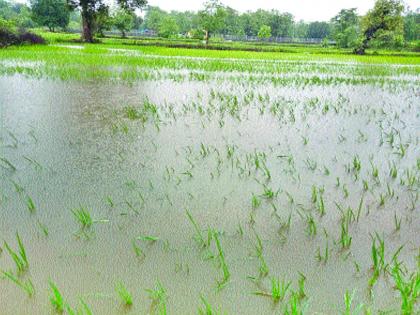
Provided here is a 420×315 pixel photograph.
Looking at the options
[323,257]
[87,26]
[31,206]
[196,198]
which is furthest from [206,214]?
[87,26]

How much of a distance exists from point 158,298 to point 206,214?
0.84 m

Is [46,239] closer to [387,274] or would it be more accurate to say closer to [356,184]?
[387,274]

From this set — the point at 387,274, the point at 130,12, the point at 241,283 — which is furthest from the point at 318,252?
the point at 130,12

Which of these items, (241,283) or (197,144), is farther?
(197,144)

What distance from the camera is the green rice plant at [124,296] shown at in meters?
1.42

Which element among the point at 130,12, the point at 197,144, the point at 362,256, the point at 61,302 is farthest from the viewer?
the point at 130,12

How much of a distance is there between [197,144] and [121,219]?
1.76m

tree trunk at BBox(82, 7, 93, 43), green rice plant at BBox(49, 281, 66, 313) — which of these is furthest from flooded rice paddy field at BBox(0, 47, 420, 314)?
tree trunk at BBox(82, 7, 93, 43)

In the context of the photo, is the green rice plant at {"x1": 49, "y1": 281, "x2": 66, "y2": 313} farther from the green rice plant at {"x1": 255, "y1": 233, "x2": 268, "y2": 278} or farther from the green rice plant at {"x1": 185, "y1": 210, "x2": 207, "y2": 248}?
the green rice plant at {"x1": 255, "y1": 233, "x2": 268, "y2": 278}

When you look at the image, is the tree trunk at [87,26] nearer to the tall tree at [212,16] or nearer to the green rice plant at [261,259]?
the tall tree at [212,16]

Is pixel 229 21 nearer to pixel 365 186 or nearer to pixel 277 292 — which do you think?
pixel 365 186

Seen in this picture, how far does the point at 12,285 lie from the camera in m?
1.50

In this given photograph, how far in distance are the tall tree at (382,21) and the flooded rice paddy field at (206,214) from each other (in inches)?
1340

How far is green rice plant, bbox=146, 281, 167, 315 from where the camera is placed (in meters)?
1.41
